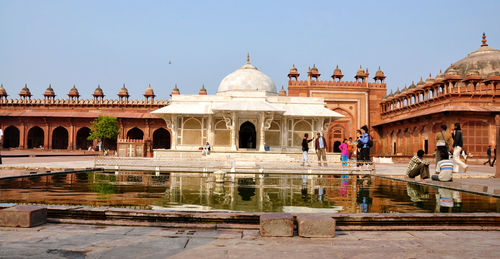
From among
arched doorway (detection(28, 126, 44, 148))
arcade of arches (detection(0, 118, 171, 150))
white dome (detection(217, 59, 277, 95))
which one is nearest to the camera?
white dome (detection(217, 59, 277, 95))

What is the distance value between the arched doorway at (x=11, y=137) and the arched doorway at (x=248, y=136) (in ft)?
78.1

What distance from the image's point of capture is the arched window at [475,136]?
20.7 meters

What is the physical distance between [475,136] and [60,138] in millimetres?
32510

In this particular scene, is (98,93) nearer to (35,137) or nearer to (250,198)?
(35,137)

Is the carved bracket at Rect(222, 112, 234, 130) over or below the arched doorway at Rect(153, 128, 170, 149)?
over

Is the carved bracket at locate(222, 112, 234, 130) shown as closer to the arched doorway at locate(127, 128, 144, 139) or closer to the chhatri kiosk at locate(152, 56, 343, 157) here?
the chhatri kiosk at locate(152, 56, 343, 157)

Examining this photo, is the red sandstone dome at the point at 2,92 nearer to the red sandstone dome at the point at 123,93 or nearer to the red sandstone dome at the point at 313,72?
the red sandstone dome at the point at 123,93

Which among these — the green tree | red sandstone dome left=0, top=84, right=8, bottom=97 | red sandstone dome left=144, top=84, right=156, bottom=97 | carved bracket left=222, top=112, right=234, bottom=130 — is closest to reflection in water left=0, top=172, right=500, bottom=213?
carved bracket left=222, top=112, right=234, bottom=130

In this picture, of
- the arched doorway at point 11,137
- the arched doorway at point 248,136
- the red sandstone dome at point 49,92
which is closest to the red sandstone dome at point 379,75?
the arched doorway at point 248,136

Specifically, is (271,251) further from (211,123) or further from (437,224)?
(211,123)

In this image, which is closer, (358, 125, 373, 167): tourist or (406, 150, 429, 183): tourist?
(406, 150, 429, 183): tourist

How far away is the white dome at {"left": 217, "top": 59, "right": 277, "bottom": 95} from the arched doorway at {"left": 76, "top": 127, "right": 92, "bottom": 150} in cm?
1594

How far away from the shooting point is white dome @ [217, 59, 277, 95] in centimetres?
2350

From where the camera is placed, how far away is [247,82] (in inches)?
932
